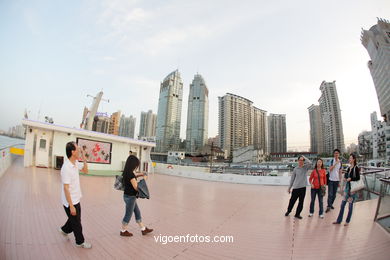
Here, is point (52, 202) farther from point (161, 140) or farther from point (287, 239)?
point (161, 140)

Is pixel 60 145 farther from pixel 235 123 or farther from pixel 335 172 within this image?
pixel 235 123

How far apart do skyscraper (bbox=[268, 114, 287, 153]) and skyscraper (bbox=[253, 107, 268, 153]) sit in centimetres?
434

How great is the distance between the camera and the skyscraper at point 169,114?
100812 mm

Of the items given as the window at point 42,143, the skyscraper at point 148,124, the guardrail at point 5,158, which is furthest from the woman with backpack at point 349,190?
the skyscraper at point 148,124

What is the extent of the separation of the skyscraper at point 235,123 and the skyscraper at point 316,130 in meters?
29.4

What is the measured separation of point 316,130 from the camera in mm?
71750

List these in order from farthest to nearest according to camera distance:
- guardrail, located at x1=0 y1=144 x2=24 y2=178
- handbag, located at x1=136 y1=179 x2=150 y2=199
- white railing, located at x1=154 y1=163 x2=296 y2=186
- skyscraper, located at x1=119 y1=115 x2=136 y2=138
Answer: skyscraper, located at x1=119 y1=115 x2=136 y2=138 < white railing, located at x1=154 y1=163 x2=296 y2=186 < guardrail, located at x1=0 y1=144 x2=24 y2=178 < handbag, located at x1=136 y1=179 x2=150 y2=199

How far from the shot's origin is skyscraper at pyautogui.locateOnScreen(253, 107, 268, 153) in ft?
322

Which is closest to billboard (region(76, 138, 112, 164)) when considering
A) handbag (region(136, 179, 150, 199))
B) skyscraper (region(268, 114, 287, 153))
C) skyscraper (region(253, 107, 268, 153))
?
handbag (region(136, 179, 150, 199))

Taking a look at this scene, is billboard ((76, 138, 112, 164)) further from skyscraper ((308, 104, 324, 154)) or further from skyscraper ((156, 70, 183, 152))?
skyscraper ((156, 70, 183, 152))

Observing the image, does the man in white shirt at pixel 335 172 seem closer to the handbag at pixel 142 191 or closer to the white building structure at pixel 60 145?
the handbag at pixel 142 191

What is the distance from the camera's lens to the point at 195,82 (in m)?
116

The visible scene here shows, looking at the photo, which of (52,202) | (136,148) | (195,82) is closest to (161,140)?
(195,82)

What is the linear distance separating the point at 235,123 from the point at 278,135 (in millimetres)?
31611
